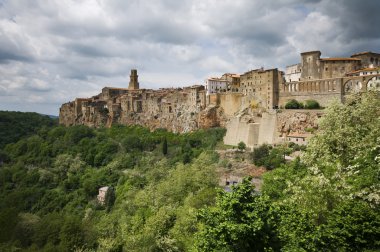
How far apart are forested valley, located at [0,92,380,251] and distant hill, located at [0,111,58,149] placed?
2815cm

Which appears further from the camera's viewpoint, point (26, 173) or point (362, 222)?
point (26, 173)

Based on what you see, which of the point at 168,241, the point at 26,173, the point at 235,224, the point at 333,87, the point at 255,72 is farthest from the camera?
the point at 26,173

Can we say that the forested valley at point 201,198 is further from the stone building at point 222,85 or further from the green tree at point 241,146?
the stone building at point 222,85

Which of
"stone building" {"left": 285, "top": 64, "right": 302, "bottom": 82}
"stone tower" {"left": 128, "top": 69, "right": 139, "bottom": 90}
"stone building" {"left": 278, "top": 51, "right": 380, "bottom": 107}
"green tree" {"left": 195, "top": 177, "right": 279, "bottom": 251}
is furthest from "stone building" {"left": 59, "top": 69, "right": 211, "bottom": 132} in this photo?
"green tree" {"left": 195, "top": 177, "right": 279, "bottom": 251}

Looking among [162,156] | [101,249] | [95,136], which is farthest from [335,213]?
[95,136]

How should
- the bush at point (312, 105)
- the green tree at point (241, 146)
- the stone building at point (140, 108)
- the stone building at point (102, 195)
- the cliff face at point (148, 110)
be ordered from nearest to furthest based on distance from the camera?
the bush at point (312, 105) < the green tree at point (241, 146) < the stone building at point (102, 195) < the cliff face at point (148, 110) < the stone building at point (140, 108)

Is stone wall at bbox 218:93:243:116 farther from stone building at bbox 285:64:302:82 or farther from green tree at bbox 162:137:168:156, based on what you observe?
green tree at bbox 162:137:168:156

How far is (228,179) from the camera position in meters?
43.3

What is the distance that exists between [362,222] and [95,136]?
261 feet

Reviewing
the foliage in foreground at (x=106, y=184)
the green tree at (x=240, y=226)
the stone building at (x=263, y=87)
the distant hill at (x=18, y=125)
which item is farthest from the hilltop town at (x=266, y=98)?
the distant hill at (x=18, y=125)

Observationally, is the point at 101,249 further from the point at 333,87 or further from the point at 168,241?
the point at 333,87

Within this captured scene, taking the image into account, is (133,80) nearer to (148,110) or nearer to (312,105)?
(148,110)

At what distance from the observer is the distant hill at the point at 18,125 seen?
97938mm

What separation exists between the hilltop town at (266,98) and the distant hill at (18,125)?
148ft
